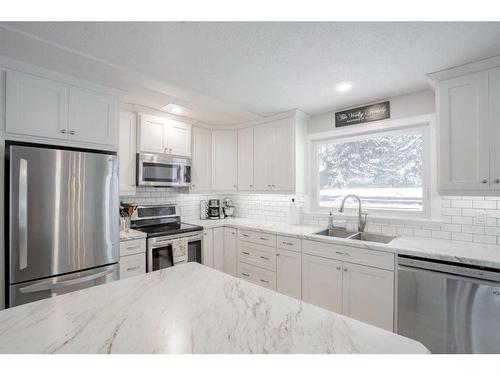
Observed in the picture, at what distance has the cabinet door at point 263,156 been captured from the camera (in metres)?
3.28

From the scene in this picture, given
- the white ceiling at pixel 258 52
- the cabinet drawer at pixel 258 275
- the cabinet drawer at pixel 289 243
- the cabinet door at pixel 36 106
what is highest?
the white ceiling at pixel 258 52

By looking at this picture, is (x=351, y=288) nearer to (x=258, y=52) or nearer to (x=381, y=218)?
(x=381, y=218)

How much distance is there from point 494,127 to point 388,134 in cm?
93

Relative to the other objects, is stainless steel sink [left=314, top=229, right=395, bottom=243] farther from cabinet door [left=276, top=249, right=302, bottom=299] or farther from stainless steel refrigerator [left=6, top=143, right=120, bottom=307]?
stainless steel refrigerator [left=6, top=143, right=120, bottom=307]

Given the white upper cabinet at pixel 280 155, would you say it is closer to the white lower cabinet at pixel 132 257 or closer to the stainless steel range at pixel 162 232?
the stainless steel range at pixel 162 232

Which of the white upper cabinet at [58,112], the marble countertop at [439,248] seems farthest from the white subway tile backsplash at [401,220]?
the white upper cabinet at [58,112]

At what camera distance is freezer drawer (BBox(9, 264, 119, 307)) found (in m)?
1.77

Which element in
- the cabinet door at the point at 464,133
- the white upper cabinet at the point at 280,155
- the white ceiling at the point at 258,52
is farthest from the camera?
the white upper cabinet at the point at 280,155

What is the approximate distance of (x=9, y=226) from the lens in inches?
67.5

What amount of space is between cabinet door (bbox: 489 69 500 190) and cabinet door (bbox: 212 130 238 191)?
2.71 m

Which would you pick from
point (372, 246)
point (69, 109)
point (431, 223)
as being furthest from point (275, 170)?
point (69, 109)

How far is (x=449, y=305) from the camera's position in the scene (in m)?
1.74

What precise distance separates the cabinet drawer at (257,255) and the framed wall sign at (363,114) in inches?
68.1

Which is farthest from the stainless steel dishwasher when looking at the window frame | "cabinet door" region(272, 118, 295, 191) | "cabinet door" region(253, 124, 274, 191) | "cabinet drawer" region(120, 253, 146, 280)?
"cabinet drawer" region(120, 253, 146, 280)
